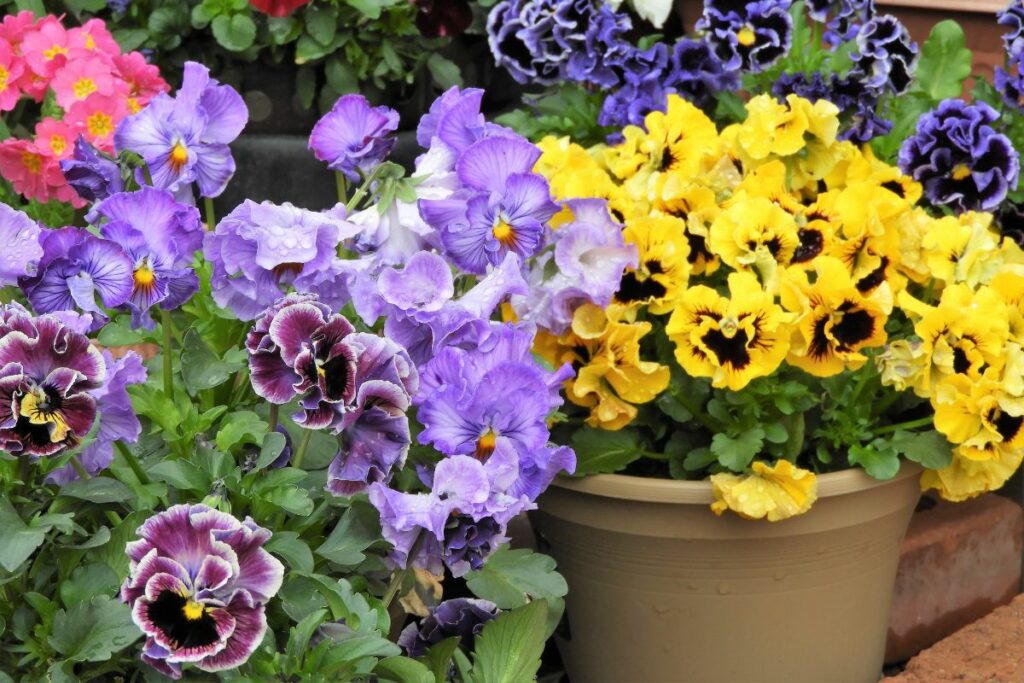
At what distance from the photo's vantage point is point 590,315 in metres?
1.62

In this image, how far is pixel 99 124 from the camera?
2066 mm

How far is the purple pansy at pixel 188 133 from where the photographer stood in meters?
1.32

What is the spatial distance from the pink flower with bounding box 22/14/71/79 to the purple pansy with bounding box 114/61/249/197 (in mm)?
854

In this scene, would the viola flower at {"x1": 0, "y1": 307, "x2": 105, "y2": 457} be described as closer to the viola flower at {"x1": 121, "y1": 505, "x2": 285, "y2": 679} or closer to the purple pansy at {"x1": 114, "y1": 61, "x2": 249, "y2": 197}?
the viola flower at {"x1": 121, "y1": 505, "x2": 285, "y2": 679}

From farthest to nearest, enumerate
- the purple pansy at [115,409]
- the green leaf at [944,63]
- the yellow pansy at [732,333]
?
the green leaf at [944,63] < the yellow pansy at [732,333] < the purple pansy at [115,409]

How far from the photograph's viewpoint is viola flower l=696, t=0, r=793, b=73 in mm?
2051

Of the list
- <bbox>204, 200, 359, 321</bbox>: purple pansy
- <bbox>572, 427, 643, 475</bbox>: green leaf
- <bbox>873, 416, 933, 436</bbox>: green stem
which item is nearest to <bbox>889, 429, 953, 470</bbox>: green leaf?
<bbox>873, 416, 933, 436</bbox>: green stem

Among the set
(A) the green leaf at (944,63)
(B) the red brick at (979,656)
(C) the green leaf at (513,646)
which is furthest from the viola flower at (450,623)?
(A) the green leaf at (944,63)

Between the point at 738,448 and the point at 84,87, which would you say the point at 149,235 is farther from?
the point at 84,87

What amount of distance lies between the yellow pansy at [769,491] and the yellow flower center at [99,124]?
3.61 ft

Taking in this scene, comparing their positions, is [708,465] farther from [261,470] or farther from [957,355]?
[261,470]

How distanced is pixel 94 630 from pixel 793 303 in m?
0.90

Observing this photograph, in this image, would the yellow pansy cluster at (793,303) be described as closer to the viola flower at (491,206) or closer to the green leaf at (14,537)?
the viola flower at (491,206)

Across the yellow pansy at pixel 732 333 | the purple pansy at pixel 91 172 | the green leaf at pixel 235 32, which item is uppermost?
the purple pansy at pixel 91 172
